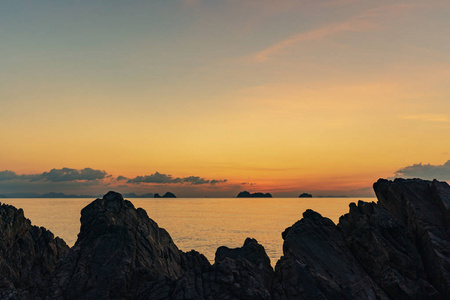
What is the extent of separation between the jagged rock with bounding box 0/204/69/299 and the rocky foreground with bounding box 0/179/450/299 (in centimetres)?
29

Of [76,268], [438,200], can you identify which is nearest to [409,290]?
[438,200]

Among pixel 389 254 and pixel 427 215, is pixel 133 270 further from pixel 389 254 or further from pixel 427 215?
pixel 427 215

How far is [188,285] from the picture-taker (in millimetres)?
27156

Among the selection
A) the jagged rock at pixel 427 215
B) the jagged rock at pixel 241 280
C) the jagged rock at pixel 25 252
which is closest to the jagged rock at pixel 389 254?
the jagged rock at pixel 427 215

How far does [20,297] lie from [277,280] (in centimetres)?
2149

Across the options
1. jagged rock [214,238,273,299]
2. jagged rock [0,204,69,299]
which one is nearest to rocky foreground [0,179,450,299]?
jagged rock [214,238,273,299]

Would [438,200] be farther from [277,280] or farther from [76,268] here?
[76,268]

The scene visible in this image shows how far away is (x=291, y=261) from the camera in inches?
1167

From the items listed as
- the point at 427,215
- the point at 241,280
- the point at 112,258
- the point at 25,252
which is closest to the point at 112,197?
the point at 112,258

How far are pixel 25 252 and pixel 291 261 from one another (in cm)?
3371

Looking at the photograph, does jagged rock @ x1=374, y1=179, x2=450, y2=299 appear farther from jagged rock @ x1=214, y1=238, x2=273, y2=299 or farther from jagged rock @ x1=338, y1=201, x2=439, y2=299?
jagged rock @ x1=214, y1=238, x2=273, y2=299

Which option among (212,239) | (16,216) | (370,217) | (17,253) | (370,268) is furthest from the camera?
(212,239)

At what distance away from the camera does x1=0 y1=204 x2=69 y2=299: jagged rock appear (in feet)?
123

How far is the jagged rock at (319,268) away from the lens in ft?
91.6
